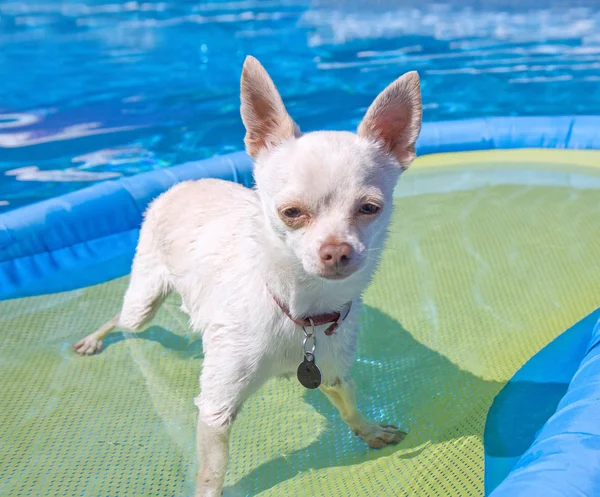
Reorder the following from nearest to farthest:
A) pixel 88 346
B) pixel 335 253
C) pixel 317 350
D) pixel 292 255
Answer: pixel 335 253 < pixel 292 255 < pixel 317 350 < pixel 88 346

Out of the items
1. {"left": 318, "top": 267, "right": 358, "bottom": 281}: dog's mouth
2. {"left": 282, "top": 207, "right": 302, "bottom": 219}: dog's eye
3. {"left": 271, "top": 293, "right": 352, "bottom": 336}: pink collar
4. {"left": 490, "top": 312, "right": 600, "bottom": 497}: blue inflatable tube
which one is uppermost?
{"left": 282, "top": 207, "right": 302, "bottom": 219}: dog's eye

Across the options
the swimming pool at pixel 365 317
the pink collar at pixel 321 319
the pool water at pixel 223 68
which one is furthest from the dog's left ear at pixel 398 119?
the pool water at pixel 223 68

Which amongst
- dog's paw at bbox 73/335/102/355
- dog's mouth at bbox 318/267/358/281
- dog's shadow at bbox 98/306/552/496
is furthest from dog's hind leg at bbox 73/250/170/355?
dog's mouth at bbox 318/267/358/281

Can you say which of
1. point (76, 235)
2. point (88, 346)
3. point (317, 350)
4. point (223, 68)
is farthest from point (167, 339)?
point (223, 68)

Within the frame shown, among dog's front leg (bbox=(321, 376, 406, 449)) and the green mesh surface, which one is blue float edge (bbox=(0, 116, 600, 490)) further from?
dog's front leg (bbox=(321, 376, 406, 449))

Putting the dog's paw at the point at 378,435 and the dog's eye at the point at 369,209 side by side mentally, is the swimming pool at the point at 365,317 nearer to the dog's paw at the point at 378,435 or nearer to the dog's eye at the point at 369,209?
the dog's paw at the point at 378,435

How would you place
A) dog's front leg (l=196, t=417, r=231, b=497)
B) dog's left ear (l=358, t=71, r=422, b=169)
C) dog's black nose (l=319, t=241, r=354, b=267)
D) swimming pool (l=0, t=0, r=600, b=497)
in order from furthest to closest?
swimming pool (l=0, t=0, r=600, b=497)
dog's front leg (l=196, t=417, r=231, b=497)
dog's left ear (l=358, t=71, r=422, b=169)
dog's black nose (l=319, t=241, r=354, b=267)

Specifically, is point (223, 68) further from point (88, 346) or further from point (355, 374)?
point (355, 374)
